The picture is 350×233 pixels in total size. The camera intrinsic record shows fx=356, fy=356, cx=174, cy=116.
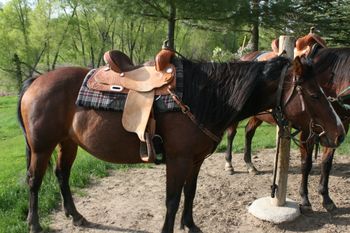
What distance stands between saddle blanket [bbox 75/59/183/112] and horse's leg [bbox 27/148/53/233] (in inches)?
26.9

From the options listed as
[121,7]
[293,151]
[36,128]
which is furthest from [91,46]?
[36,128]

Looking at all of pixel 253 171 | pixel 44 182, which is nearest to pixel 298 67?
pixel 253 171

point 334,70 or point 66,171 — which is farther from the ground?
point 334,70

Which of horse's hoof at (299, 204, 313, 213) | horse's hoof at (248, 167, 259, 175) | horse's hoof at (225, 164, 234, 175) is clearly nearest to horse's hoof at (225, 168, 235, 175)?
horse's hoof at (225, 164, 234, 175)

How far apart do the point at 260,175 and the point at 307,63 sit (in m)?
2.97

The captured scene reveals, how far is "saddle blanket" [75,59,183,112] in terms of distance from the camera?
2.80 metres

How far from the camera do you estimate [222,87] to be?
2805mm

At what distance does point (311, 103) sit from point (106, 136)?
163 centimetres

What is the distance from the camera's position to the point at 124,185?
4812 millimetres

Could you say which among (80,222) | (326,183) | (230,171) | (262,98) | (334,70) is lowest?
(230,171)

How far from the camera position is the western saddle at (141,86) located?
2797 millimetres

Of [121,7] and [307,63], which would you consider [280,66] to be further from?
[121,7]

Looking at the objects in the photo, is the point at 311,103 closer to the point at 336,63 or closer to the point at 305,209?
the point at 336,63

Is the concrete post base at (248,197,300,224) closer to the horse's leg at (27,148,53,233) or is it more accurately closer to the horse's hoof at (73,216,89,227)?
the horse's hoof at (73,216,89,227)
